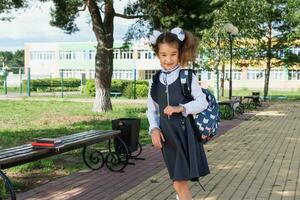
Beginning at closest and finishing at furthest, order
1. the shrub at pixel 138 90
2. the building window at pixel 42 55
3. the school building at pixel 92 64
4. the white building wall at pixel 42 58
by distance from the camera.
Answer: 1. the shrub at pixel 138 90
2. the school building at pixel 92 64
3. the white building wall at pixel 42 58
4. the building window at pixel 42 55

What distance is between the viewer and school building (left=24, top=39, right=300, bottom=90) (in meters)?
70.1

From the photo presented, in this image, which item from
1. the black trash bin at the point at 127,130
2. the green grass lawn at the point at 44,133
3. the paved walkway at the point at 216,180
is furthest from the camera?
the black trash bin at the point at 127,130

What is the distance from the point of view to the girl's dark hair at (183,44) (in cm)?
396

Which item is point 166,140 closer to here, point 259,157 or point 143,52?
point 259,157

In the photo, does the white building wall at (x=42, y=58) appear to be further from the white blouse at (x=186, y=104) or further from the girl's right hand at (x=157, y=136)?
the girl's right hand at (x=157, y=136)

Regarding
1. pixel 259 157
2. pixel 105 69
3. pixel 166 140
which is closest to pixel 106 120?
pixel 105 69

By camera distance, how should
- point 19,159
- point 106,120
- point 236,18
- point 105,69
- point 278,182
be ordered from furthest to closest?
1. point 236,18
2. point 105,69
3. point 106,120
4. point 278,182
5. point 19,159

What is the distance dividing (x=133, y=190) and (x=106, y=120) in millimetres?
8966

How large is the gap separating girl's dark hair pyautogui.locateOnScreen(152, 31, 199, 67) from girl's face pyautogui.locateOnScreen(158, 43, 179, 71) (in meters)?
0.03

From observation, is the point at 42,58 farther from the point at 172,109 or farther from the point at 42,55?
the point at 172,109

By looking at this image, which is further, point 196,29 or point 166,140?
point 196,29

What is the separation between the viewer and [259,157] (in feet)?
29.3

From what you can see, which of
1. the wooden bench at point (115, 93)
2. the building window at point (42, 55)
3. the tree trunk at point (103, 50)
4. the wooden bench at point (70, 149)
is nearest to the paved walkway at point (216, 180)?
the wooden bench at point (70, 149)

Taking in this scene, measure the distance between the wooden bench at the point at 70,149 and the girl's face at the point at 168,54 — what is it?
1.98 metres
